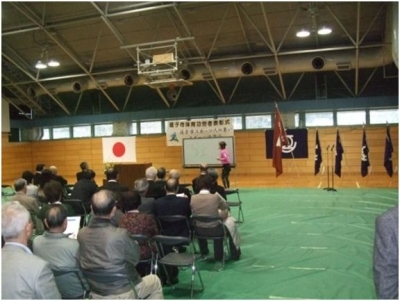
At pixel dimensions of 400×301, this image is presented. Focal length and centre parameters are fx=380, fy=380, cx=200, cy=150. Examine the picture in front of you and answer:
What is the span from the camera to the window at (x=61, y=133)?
17531 millimetres

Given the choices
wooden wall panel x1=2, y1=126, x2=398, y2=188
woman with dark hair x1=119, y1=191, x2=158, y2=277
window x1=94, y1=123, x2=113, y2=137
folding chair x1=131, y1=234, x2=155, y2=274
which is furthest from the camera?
window x1=94, y1=123, x2=113, y2=137

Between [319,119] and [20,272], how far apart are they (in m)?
13.2

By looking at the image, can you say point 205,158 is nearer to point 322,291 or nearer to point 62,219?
point 322,291

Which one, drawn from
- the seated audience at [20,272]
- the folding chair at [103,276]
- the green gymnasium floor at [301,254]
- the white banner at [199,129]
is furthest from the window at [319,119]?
the seated audience at [20,272]

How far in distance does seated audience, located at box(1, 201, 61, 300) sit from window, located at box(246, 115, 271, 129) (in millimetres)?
13056

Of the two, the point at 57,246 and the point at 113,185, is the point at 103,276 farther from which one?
the point at 113,185

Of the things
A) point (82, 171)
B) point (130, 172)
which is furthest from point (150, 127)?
point (82, 171)

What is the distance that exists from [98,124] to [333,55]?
10.2 m

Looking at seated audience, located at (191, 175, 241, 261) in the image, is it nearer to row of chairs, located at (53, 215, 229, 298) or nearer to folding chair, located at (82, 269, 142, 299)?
row of chairs, located at (53, 215, 229, 298)

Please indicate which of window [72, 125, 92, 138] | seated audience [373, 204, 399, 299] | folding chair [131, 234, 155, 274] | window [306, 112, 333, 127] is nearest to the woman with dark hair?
folding chair [131, 234, 155, 274]

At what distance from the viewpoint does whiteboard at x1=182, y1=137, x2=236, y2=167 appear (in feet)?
40.5

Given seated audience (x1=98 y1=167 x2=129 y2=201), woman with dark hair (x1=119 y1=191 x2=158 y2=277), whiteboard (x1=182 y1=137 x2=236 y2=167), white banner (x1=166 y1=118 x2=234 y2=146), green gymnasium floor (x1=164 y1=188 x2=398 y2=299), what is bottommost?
green gymnasium floor (x1=164 y1=188 x2=398 y2=299)

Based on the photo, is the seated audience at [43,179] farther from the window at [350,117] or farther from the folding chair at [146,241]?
the window at [350,117]

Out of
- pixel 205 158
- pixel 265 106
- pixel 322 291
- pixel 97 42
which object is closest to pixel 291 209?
pixel 322 291
